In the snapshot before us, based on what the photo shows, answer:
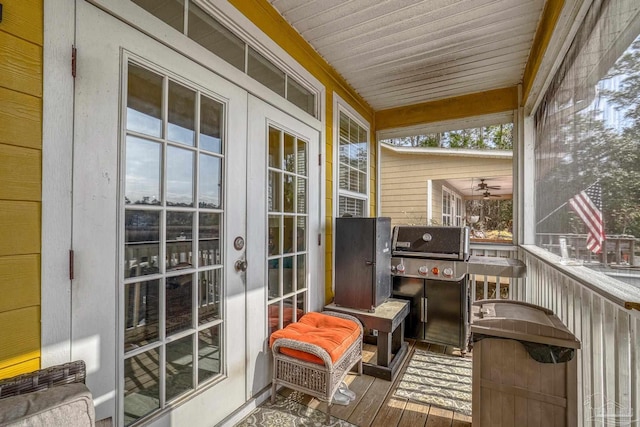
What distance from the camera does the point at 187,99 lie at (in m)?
1.60

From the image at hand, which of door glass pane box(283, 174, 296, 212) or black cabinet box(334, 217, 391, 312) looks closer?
door glass pane box(283, 174, 296, 212)

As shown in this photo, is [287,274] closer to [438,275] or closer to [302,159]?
[302,159]

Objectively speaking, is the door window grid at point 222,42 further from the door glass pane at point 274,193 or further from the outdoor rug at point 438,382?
the outdoor rug at point 438,382

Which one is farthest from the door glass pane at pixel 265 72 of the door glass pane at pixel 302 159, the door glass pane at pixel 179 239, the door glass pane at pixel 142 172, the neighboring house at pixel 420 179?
the neighboring house at pixel 420 179

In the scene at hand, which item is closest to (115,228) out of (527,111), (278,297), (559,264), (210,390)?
(210,390)

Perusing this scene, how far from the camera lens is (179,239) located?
61.2 inches

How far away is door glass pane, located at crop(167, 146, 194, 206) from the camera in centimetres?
151

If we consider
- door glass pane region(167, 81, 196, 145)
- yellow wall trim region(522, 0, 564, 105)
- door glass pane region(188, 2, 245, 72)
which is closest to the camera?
door glass pane region(167, 81, 196, 145)

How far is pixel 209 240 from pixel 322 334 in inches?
40.1

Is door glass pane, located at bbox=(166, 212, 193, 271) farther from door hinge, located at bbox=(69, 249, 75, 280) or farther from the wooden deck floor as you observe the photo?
the wooden deck floor

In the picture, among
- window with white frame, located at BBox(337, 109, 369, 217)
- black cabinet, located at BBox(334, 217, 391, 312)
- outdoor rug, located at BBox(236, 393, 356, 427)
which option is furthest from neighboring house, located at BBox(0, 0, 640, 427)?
window with white frame, located at BBox(337, 109, 369, 217)

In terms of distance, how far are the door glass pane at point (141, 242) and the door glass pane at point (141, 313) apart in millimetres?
68

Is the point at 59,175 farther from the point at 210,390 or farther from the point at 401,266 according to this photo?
the point at 401,266

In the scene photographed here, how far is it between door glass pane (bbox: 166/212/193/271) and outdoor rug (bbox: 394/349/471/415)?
1.81m
